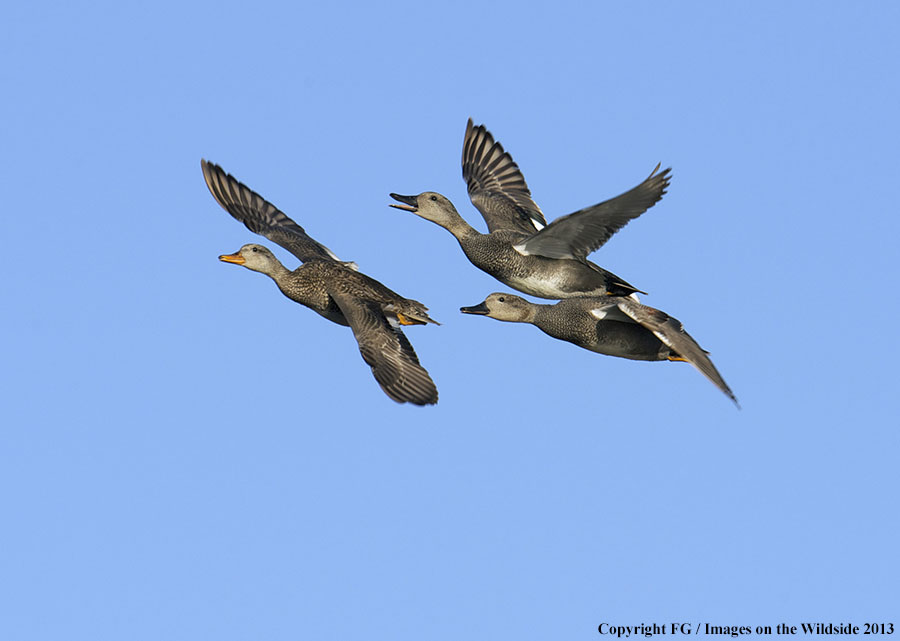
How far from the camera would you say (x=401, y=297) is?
1553 centimetres

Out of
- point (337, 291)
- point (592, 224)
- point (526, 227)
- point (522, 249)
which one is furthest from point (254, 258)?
point (592, 224)

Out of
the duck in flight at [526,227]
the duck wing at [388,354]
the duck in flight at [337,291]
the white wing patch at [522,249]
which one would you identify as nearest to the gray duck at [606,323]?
the duck in flight at [526,227]

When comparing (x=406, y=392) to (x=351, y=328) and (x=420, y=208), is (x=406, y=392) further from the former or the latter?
(x=420, y=208)

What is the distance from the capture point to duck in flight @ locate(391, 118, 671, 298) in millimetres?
14484

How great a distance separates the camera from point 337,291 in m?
15.5

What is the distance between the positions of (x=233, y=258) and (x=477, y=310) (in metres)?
3.29

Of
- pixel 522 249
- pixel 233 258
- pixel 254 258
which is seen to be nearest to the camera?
pixel 522 249

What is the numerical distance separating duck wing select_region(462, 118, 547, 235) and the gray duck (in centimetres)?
202

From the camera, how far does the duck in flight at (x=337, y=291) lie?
14.1 meters

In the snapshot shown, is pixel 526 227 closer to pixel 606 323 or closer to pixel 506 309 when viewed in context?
pixel 506 309

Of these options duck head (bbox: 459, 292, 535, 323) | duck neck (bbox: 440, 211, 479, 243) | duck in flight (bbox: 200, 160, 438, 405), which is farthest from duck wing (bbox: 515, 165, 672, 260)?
duck in flight (bbox: 200, 160, 438, 405)

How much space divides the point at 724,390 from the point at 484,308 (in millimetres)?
3640

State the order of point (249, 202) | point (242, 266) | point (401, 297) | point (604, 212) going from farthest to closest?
1. point (249, 202)
2. point (242, 266)
3. point (401, 297)
4. point (604, 212)

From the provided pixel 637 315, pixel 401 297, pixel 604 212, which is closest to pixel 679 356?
pixel 637 315
